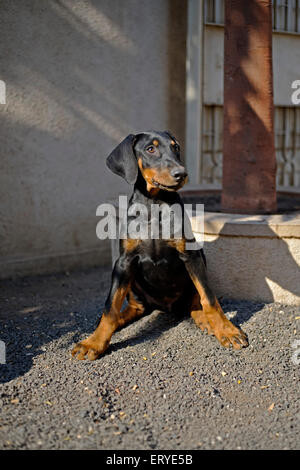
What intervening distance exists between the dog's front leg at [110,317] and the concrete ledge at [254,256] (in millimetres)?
1074

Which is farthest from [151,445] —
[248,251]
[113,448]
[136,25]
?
[136,25]

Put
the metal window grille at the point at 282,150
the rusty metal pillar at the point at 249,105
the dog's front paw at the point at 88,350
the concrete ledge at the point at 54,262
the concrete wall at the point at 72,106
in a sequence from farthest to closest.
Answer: the metal window grille at the point at 282,150 → the concrete ledge at the point at 54,262 → the concrete wall at the point at 72,106 → the rusty metal pillar at the point at 249,105 → the dog's front paw at the point at 88,350

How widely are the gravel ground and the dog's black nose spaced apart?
1376mm

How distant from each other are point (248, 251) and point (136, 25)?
3985 mm

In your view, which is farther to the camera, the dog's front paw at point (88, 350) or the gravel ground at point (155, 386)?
the dog's front paw at point (88, 350)

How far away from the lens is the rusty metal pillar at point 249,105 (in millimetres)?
4934

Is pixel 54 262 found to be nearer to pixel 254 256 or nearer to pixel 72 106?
pixel 72 106

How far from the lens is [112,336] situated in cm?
436

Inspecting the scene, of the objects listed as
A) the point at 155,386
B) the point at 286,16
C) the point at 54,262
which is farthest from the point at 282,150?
the point at 155,386

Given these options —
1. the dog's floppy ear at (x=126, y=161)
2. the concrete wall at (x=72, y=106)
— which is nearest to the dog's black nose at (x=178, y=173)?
the dog's floppy ear at (x=126, y=161)

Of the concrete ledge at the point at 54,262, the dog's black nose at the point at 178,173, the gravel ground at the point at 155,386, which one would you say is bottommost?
the gravel ground at the point at 155,386

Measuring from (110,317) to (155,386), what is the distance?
65 centimetres

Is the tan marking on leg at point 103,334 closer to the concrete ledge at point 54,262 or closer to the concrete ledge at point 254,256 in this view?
the concrete ledge at point 254,256
